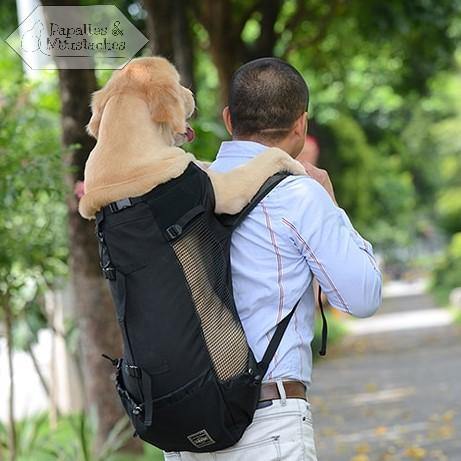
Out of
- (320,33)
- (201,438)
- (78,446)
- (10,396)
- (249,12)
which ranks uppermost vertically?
(201,438)

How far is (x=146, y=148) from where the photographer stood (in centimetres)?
293

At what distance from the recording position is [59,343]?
13055mm

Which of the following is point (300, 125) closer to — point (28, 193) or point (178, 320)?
point (178, 320)

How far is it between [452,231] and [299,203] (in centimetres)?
3298

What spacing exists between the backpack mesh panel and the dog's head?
0.97ft

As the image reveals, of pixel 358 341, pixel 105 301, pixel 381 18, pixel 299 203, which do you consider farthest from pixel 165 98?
pixel 358 341

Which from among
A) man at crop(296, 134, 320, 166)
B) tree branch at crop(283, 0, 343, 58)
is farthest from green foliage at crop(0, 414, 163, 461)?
tree branch at crop(283, 0, 343, 58)

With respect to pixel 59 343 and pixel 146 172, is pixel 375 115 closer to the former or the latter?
pixel 59 343

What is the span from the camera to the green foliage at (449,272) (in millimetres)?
33125

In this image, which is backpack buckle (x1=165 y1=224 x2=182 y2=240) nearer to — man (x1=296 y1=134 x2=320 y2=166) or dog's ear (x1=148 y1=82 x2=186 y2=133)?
dog's ear (x1=148 y1=82 x2=186 y2=133)

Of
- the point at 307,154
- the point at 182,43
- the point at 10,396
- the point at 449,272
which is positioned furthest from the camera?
the point at 449,272

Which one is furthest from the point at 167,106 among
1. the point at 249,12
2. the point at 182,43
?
the point at 249,12

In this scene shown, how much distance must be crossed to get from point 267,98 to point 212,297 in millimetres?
579

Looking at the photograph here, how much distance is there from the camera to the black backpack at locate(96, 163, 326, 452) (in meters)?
2.82
